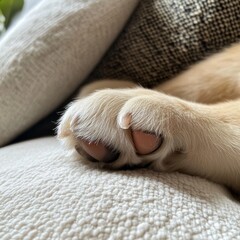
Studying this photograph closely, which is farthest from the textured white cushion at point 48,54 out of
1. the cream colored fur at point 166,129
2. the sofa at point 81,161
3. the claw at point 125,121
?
the claw at point 125,121

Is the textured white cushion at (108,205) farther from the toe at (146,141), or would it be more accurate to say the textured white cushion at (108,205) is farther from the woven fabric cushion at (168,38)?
the woven fabric cushion at (168,38)

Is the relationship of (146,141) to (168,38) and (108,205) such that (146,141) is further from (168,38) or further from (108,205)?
(168,38)

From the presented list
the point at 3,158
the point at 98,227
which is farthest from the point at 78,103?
the point at 98,227

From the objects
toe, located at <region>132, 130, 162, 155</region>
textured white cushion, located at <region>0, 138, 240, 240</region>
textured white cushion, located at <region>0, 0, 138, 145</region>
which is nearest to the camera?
textured white cushion, located at <region>0, 138, 240, 240</region>

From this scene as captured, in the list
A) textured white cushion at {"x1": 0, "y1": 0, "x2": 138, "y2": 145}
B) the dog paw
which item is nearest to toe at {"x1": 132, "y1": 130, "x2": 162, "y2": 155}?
the dog paw

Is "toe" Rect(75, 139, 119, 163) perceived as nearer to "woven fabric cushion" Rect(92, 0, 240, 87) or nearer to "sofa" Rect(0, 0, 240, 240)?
"sofa" Rect(0, 0, 240, 240)

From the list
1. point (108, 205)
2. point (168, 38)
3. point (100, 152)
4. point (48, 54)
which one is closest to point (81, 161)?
point (100, 152)
